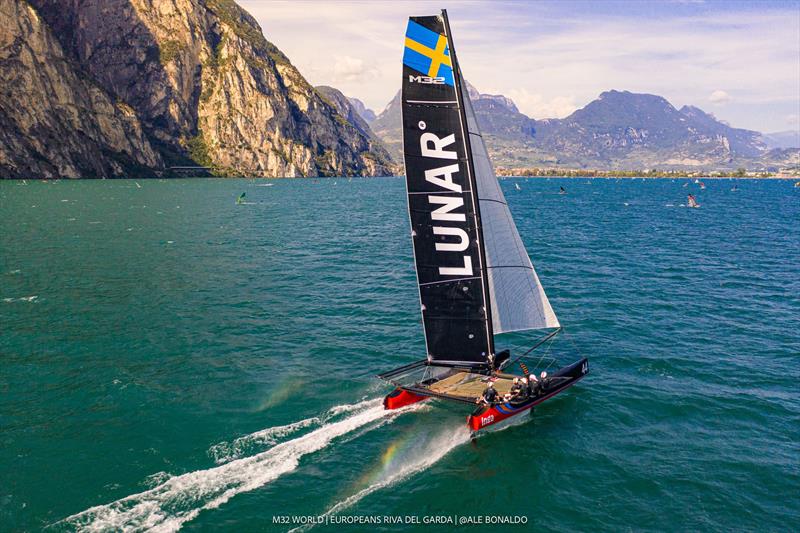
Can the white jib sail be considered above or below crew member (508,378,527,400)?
above

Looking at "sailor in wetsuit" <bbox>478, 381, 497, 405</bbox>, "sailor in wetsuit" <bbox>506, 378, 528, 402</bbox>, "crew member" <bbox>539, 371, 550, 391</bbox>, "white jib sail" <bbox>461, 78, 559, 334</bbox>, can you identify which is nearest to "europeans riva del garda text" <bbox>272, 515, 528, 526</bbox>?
"sailor in wetsuit" <bbox>478, 381, 497, 405</bbox>

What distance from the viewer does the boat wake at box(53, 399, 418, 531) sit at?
16062 millimetres

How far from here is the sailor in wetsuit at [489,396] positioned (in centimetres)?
2159

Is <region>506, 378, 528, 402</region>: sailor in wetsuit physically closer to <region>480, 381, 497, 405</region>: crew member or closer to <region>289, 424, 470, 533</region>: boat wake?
<region>480, 381, 497, 405</region>: crew member

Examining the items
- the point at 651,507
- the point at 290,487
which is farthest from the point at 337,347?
the point at 651,507

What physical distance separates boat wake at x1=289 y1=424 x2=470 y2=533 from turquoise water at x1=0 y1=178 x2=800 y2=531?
3.5 inches

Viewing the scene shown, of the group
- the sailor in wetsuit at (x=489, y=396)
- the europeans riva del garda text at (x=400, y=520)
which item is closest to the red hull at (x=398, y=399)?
the sailor in wetsuit at (x=489, y=396)

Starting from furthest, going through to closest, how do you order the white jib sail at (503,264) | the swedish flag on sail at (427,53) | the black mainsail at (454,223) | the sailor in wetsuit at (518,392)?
1. the white jib sail at (503,264)
2. the sailor in wetsuit at (518,392)
3. the black mainsail at (454,223)
4. the swedish flag on sail at (427,53)

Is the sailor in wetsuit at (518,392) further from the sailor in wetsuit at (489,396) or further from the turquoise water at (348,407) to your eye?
the turquoise water at (348,407)

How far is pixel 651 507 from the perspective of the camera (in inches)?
691

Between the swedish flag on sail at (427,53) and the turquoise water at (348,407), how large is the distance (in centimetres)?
1497

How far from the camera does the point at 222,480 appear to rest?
1828cm

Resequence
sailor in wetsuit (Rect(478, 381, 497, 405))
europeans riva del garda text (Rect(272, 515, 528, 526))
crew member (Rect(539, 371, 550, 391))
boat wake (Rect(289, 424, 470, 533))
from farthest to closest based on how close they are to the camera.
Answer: crew member (Rect(539, 371, 550, 391)) → sailor in wetsuit (Rect(478, 381, 497, 405)) → boat wake (Rect(289, 424, 470, 533)) → europeans riva del garda text (Rect(272, 515, 528, 526))

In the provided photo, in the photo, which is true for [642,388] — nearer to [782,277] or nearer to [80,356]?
[80,356]
